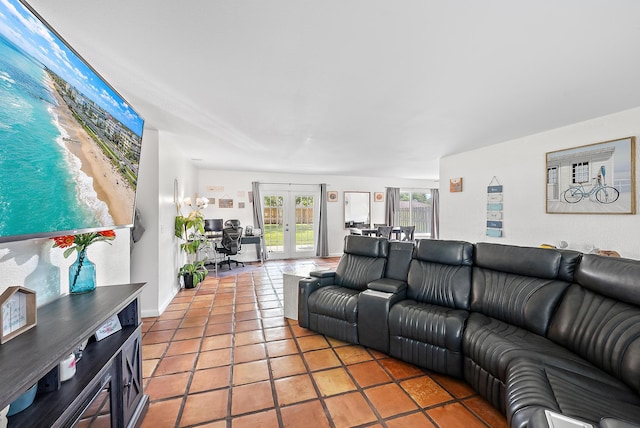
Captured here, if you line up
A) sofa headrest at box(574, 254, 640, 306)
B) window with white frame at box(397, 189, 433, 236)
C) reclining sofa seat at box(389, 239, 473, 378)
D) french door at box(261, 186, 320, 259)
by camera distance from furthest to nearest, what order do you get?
window with white frame at box(397, 189, 433, 236) < french door at box(261, 186, 320, 259) < reclining sofa seat at box(389, 239, 473, 378) < sofa headrest at box(574, 254, 640, 306)

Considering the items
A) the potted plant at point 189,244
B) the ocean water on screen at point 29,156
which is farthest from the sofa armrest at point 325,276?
the potted plant at point 189,244

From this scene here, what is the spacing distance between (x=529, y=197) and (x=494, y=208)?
0.51 m

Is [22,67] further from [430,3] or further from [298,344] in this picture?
[298,344]

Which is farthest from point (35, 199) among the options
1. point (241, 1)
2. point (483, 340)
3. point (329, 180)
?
point (329, 180)

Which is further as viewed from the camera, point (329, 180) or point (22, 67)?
point (329, 180)

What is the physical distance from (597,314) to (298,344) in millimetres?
2327

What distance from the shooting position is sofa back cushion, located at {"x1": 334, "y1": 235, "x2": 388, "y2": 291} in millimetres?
3053

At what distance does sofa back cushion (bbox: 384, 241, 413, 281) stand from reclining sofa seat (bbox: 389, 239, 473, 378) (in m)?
0.08

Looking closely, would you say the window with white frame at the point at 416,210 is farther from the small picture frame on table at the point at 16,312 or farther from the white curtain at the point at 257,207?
the small picture frame on table at the point at 16,312

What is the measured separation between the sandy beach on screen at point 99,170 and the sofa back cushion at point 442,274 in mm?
2637

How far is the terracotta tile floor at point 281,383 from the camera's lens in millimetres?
1716

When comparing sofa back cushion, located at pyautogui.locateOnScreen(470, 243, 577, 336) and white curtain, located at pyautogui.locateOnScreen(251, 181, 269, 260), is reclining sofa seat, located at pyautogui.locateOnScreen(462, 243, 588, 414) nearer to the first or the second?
sofa back cushion, located at pyautogui.locateOnScreen(470, 243, 577, 336)

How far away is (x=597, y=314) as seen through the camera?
5.34 ft

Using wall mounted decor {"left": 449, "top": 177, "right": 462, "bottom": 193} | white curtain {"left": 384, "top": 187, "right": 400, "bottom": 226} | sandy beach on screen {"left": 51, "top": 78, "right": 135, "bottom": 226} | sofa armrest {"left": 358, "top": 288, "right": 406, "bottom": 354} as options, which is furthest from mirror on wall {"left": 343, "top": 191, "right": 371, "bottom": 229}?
sandy beach on screen {"left": 51, "top": 78, "right": 135, "bottom": 226}
